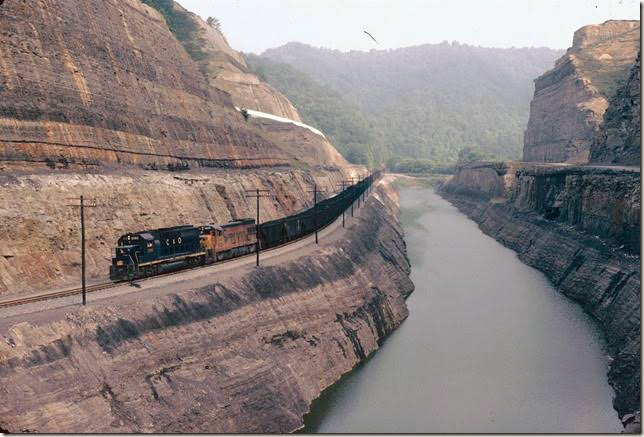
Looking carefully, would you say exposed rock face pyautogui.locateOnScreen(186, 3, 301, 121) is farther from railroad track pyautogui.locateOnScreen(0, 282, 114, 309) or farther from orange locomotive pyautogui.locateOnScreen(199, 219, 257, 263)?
railroad track pyautogui.locateOnScreen(0, 282, 114, 309)

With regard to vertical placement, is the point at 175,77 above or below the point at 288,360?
above

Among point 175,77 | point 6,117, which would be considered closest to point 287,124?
point 175,77

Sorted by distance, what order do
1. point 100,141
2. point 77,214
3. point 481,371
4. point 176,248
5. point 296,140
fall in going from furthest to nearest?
point 296,140
point 100,141
point 176,248
point 77,214
point 481,371

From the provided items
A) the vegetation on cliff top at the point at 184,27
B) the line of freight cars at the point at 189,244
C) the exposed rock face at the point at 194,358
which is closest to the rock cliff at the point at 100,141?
the line of freight cars at the point at 189,244

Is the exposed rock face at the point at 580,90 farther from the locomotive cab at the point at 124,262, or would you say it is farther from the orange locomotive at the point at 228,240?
the locomotive cab at the point at 124,262

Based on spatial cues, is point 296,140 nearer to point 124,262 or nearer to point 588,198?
point 588,198

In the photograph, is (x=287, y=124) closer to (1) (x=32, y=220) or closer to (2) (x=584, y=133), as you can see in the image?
(2) (x=584, y=133)

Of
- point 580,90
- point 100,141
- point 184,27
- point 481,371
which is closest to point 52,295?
point 100,141
